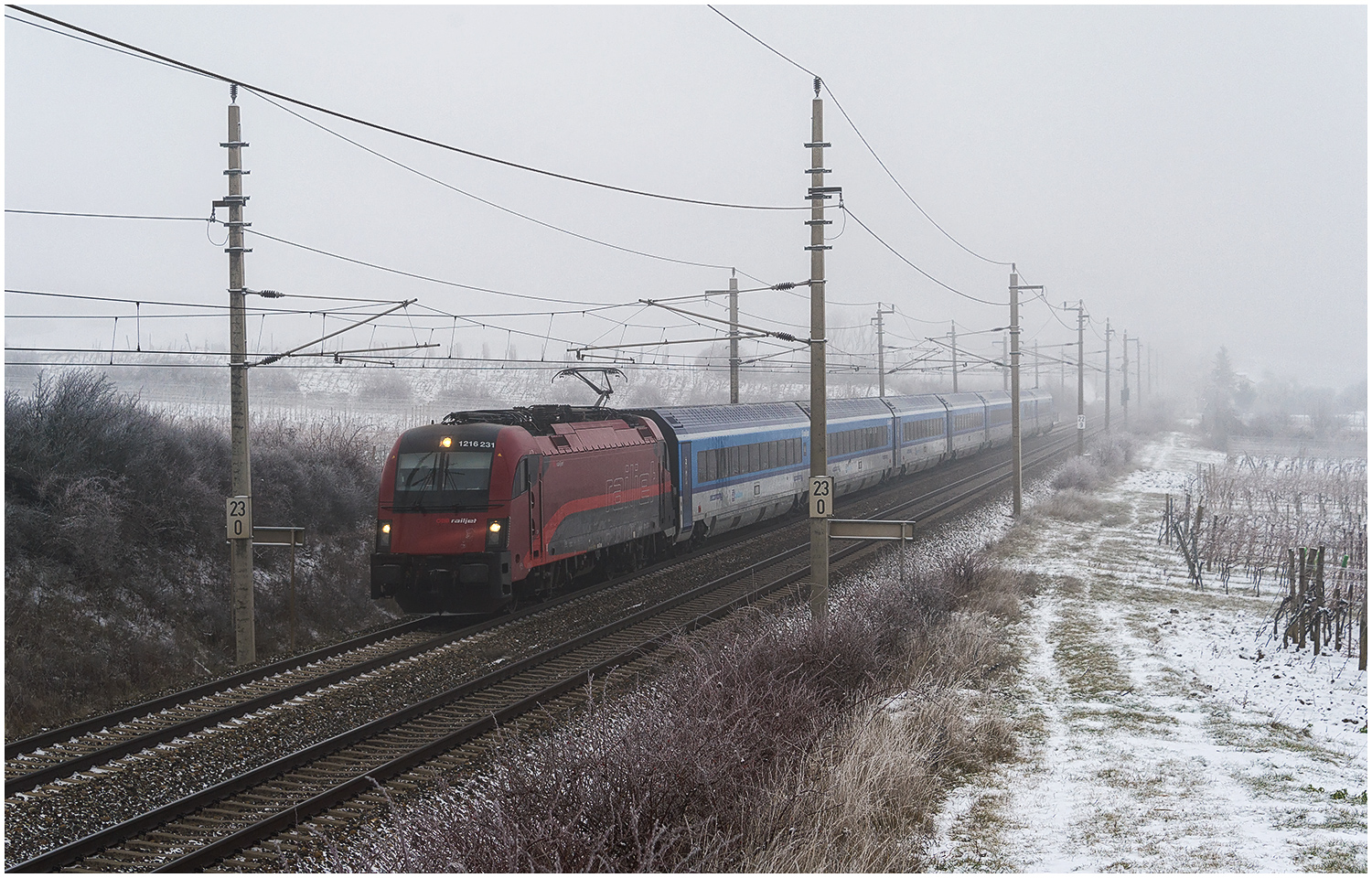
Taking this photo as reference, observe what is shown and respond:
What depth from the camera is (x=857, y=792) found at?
24.5ft

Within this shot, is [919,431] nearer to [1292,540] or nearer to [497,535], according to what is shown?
[1292,540]

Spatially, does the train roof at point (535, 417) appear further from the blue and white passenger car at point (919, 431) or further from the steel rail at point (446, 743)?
the blue and white passenger car at point (919, 431)

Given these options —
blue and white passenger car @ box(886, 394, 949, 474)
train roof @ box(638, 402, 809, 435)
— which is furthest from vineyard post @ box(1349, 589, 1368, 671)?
blue and white passenger car @ box(886, 394, 949, 474)

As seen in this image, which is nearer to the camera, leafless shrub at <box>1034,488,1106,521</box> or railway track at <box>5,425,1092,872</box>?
railway track at <box>5,425,1092,872</box>

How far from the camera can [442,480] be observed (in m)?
15.0

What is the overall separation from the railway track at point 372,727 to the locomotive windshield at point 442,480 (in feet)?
6.23

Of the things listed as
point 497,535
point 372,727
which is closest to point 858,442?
point 497,535

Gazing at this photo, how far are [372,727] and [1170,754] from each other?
7582 mm

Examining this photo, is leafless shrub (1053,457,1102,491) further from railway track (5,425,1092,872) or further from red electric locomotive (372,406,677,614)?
red electric locomotive (372,406,677,614)

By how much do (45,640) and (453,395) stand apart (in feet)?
219

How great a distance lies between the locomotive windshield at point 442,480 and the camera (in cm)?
1486

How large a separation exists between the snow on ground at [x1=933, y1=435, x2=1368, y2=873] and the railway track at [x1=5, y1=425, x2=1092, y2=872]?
14.4 ft

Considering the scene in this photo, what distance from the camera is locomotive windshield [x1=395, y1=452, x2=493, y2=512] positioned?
14859 millimetres

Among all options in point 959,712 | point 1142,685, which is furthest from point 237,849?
point 1142,685
